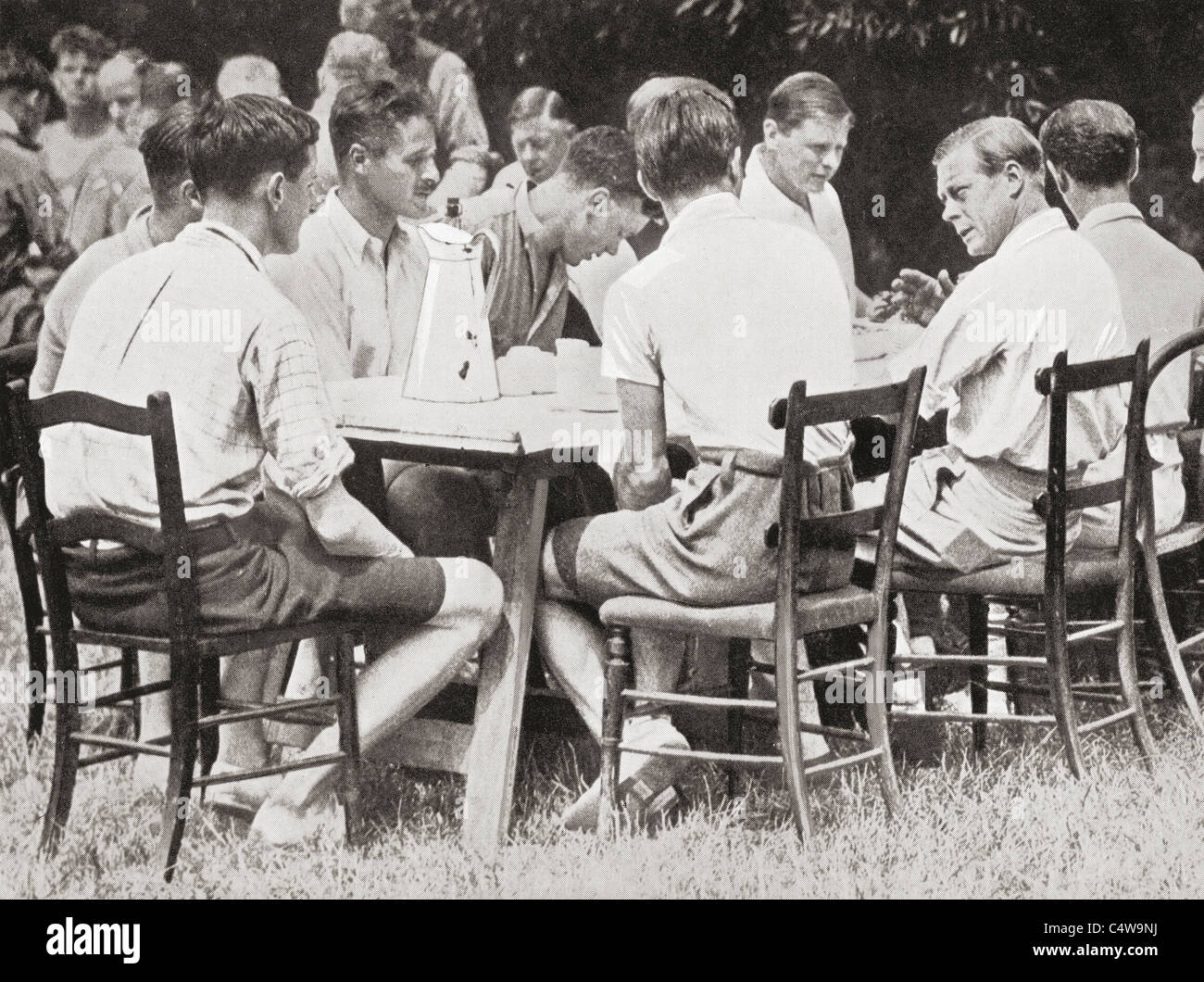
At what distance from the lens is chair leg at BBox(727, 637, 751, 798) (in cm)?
437

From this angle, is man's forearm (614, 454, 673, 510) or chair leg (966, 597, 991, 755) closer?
man's forearm (614, 454, 673, 510)

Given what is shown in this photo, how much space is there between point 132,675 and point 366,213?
1296 mm

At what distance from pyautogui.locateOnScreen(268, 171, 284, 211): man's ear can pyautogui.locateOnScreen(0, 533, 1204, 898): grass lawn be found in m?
1.35

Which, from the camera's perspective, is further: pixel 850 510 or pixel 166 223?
pixel 166 223

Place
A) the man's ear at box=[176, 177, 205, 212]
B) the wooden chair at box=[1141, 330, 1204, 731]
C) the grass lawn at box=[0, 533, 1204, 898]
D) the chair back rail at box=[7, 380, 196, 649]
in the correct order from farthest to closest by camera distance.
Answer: the wooden chair at box=[1141, 330, 1204, 731] → the man's ear at box=[176, 177, 205, 212] → the grass lawn at box=[0, 533, 1204, 898] → the chair back rail at box=[7, 380, 196, 649]

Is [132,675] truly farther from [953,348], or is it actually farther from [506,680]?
[953,348]

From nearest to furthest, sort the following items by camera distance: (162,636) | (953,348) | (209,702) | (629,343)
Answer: (162,636)
(629,343)
(209,702)
(953,348)

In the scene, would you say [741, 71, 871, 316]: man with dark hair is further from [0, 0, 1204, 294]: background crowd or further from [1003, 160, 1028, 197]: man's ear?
[1003, 160, 1028, 197]: man's ear

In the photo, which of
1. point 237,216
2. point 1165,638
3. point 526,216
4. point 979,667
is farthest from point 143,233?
point 1165,638

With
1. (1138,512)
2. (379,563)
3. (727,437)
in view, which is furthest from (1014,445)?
(379,563)

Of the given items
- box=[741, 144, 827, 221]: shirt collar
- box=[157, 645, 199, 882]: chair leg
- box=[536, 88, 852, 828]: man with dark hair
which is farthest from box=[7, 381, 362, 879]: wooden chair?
box=[741, 144, 827, 221]: shirt collar

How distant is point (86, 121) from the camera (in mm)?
4719

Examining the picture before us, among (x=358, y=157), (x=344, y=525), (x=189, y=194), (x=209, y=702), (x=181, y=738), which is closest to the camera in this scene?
(x=181, y=738)

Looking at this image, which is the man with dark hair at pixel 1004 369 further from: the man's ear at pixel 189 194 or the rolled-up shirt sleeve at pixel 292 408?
the man's ear at pixel 189 194
